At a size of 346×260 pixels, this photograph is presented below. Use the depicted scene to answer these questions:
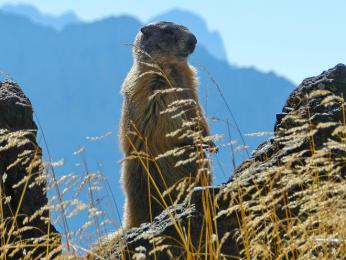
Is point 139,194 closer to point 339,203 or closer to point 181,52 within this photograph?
point 181,52

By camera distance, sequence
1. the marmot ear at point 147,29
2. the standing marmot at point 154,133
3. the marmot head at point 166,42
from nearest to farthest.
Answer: the standing marmot at point 154,133 → the marmot head at point 166,42 → the marmot ear at point 147,29

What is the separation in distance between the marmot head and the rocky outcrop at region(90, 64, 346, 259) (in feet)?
12.2

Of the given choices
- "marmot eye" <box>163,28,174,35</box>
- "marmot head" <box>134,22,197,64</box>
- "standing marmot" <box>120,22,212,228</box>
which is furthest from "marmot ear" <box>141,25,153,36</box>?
"standing marmot" <box>120,22,212,228</box>

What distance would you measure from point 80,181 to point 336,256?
1353 millimetres

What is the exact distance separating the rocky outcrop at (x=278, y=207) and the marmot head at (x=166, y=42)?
3729mm

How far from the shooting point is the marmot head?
356 inches

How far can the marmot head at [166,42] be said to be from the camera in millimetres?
9039

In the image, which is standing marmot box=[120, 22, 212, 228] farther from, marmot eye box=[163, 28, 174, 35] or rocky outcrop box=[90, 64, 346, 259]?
rocky outcrop box=[90, 64, 346, 259]

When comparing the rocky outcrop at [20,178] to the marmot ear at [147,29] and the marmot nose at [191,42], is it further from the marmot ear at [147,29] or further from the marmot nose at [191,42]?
the marmot ear at [147,29]

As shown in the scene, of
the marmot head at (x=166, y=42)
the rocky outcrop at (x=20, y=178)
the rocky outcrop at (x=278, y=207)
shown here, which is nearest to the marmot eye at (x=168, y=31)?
the marmot head at (x=166, y=42)

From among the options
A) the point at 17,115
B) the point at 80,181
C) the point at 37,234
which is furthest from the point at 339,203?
the point at 17,115

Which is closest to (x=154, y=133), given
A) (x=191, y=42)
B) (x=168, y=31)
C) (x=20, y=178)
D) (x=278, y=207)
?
(x=191, y=42)

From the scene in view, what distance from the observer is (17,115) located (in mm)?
6336

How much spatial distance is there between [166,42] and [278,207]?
5288 millimetres
